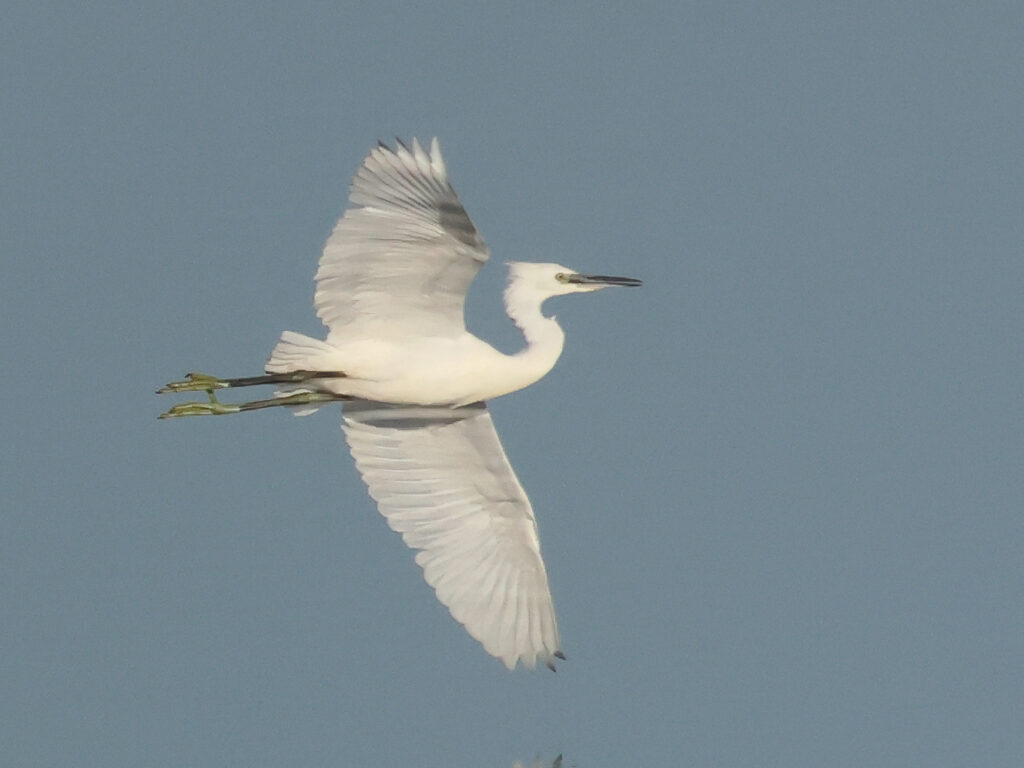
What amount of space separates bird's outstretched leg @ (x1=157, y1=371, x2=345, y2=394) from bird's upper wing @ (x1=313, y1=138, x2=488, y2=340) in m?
0.31

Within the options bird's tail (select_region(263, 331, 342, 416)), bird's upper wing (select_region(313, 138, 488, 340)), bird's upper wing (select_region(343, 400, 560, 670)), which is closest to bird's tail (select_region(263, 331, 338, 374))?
bird's tail (select_region(263, 331, 342, 416))

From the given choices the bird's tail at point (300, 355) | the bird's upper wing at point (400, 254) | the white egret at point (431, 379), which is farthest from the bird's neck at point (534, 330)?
the bird's tail at point (300, 355)

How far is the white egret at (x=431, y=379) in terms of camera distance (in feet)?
43.7

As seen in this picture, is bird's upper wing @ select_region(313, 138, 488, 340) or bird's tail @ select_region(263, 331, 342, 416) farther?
bird's tail @ select_region(263, 331, 342, 416)

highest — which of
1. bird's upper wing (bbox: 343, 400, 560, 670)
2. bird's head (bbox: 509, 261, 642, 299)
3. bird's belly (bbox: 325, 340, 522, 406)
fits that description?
bird's head (bbox: 509, 261, 642, 299)

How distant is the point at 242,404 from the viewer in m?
14.7

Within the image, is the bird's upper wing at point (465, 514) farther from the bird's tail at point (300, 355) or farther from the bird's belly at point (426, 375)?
the bird's tail at point (300, 355)

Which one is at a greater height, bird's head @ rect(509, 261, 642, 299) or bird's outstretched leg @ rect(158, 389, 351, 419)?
bird's head @ rect(509, 261, 642, 299)

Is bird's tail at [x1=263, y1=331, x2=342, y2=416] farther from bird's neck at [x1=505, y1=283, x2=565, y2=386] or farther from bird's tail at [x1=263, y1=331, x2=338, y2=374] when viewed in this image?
bird's neck at [x1=505, y1=283, x2=565, y2=386]

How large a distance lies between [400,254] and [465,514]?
102 inches

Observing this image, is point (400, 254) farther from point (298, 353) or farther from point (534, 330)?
point (534, 330)

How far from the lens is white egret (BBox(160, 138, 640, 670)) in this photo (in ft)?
43.7

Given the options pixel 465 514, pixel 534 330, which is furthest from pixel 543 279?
pixel 465 514

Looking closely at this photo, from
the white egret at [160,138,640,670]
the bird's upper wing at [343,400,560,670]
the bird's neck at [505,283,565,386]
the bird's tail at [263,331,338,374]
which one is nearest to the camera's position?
the white egret at [160,138,640,670]
